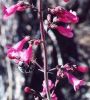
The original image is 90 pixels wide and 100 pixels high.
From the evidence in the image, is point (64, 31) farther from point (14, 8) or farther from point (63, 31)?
point (14, 8)

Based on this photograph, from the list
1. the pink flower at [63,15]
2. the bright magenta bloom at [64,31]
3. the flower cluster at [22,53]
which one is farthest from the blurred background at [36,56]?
the pink flower at [63,15]

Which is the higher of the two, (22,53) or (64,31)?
(64,31)

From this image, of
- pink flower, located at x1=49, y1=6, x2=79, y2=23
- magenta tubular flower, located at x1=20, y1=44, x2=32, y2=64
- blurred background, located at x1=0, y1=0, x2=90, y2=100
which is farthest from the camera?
blurred background, located at x1=0, y1=0, x2=90, y2=100

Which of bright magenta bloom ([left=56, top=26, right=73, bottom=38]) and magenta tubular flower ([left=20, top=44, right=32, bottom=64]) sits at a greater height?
bright magenta bloom ([left=56, top=26, right=73, bottom=38])

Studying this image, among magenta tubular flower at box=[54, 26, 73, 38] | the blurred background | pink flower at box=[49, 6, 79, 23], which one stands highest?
pink flower at box=[49, 6, 79, 23]

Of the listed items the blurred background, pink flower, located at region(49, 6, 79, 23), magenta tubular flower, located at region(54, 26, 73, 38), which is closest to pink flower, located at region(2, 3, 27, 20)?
pink flower, located at region(49, 6, 79, 23)

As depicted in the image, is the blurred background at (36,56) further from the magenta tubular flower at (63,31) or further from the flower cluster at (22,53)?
the magenta tubular flower at (63,31)

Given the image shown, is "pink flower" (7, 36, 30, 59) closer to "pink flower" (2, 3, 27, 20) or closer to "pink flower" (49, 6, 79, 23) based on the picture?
"pink flower" (2, 3, 27, 20)

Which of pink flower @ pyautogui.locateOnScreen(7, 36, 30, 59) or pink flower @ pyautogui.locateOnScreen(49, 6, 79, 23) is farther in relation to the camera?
pink flower @ pyautogui.locateOnScreen(7, 36, 30, 59)

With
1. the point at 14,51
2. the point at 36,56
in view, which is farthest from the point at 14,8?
the point at 36,56

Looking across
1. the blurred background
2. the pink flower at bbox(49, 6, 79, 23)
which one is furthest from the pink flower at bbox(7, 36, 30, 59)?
the blurred background

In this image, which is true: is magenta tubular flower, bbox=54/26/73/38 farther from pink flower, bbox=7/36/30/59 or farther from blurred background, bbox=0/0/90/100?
blurred background, bbox=0/0/90/100

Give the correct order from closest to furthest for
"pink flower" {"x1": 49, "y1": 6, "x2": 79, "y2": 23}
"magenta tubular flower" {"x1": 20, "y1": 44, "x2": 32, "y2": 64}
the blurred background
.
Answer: "pink flower" {"x1": 49, "y1": 6, "x2": 79, "y2": 23}
"magenta tubular flower" {"x1": 20, "y1": 44, "x2": 32, "y2": 64}
the blurred background

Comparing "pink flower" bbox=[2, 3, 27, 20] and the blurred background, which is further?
the blurred background
